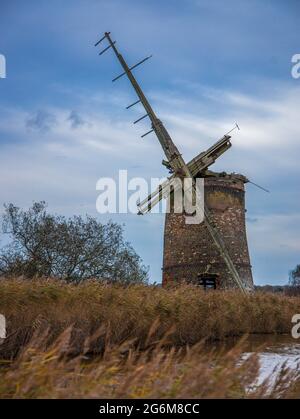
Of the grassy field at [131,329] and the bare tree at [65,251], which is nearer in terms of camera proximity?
the grassy field at [131,329]

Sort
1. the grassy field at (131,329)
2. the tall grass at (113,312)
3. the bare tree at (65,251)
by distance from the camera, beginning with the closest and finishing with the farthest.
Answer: the grassy field at (131,329), the tall grass at (113,312), the bare tree at (65,251)

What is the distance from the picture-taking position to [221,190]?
2295 cm

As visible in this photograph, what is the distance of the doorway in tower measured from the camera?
74.0ft

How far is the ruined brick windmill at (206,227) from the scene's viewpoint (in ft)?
74.1

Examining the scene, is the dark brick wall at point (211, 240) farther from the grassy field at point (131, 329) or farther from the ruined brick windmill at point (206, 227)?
the grassy field at point (131, 329)

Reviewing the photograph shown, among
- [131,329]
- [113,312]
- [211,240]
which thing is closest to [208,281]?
[211,240]

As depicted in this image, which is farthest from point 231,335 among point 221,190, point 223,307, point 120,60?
point 120,60

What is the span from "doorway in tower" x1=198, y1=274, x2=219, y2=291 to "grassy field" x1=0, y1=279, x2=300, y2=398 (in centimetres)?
240

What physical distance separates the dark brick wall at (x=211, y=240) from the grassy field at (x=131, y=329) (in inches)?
104

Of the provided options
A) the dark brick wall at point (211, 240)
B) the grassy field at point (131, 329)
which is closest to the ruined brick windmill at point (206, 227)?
the dark brick wall at point (211, 240)

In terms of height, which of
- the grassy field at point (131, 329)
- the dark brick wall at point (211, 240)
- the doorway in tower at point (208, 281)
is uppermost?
the dark brick wall at point (211, 240)

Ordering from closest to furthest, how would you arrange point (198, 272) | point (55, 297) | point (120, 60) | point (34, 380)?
point (34, 380) < point (55, 297) < point (198, 272) < point (120, 60)

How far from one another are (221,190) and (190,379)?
18.8 meters
